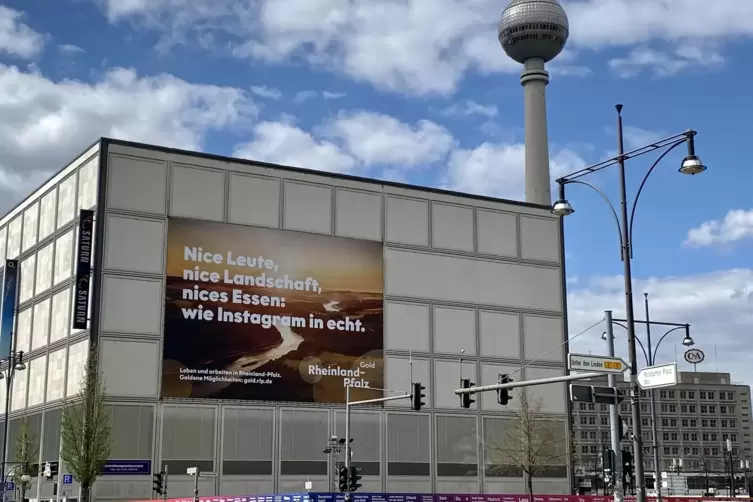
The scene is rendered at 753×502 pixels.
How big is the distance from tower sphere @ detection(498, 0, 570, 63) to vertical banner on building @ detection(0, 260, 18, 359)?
60.7 metres

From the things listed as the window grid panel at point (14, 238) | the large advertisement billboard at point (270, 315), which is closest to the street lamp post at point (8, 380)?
the window grid panel at point (14, 238)

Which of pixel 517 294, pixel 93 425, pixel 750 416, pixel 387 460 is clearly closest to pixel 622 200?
pixel 93 425

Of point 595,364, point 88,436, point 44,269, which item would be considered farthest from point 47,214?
point 595,364

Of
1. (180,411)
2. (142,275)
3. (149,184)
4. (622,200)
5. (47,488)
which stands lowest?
(47,488)

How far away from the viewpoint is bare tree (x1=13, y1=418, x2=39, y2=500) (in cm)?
6212

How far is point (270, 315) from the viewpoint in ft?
212

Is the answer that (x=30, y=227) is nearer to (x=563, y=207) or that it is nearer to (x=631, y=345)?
(x=563, y=207)

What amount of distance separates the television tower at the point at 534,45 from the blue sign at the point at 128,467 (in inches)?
2340

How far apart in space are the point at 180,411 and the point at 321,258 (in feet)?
45.8

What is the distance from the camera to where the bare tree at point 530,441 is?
67562mm

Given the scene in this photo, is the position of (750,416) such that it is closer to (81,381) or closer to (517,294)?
(517,294)

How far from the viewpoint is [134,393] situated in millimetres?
59781

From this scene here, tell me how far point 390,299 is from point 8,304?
28.1 m

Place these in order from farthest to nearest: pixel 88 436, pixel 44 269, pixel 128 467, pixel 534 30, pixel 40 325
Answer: pixel 534 30 → pixel 44 269 → pixel 40 325 → pixel 128 467 → pixel 88 436
